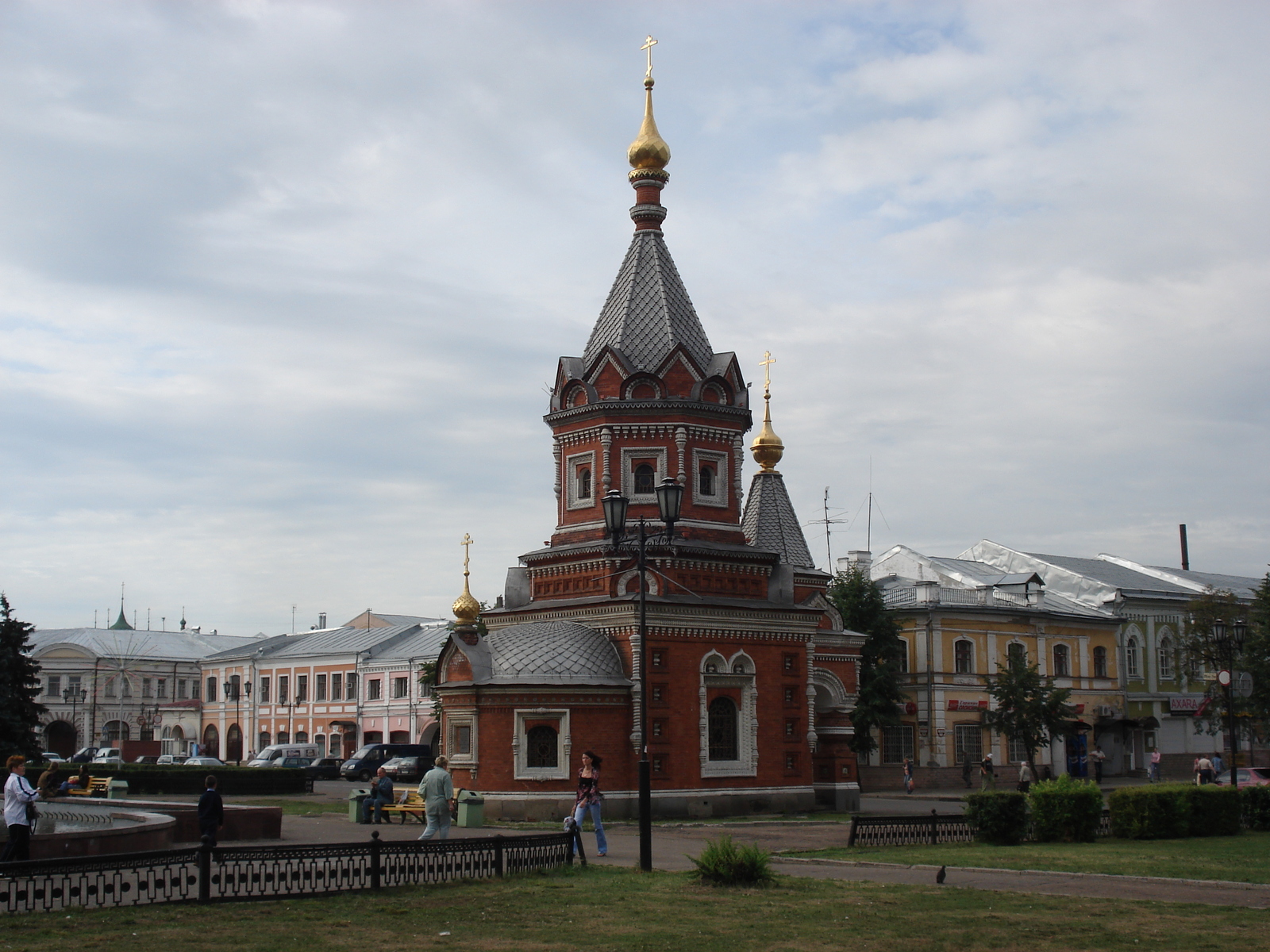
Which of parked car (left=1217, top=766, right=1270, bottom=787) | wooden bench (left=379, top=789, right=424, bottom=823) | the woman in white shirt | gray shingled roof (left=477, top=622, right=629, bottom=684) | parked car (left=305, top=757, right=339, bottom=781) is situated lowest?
parked car (left=305, top=757, right=339, bottom=781)

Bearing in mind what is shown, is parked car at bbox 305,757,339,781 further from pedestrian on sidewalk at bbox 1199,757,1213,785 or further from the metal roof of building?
pedestrian on sidewalk at bbox 1199,757,1213,785

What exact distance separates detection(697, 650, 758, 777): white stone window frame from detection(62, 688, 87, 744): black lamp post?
54831 millimetres

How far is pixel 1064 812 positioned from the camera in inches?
817

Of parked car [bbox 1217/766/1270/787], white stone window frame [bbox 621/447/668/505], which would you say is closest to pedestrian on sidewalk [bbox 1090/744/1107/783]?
parked car [bbox 1217/766/1270/787]

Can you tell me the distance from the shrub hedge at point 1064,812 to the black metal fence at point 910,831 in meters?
0.34

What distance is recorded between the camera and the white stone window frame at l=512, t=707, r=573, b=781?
27625 millimetres

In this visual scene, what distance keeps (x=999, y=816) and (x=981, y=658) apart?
27818mm

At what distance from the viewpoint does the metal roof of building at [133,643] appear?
249 feet

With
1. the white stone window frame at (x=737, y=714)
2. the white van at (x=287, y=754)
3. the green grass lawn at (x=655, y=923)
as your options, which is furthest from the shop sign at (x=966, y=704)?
the green grass lawn at (x=655, y=923)

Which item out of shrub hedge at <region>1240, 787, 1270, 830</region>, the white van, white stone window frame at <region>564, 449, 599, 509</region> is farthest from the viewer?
the white van

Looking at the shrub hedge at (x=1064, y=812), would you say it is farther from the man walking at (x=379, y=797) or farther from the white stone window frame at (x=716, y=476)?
the man walking at (x=379, y=797)

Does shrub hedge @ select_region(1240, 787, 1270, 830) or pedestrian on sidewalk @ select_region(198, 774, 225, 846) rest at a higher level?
pedestrian on sidewalk @ select_region(198, 774, 225, 846)

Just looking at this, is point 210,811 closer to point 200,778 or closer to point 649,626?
point 649,626

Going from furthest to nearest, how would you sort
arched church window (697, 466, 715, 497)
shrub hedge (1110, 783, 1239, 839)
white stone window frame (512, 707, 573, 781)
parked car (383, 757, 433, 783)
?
1. parked car (383, 757, 433, 783)
2. arched church window (697, 466, 715, 497)
3. white stone window frame (512, 707, 573, 781)
4. shrub hedge (1110, 783, 1239, 839)
